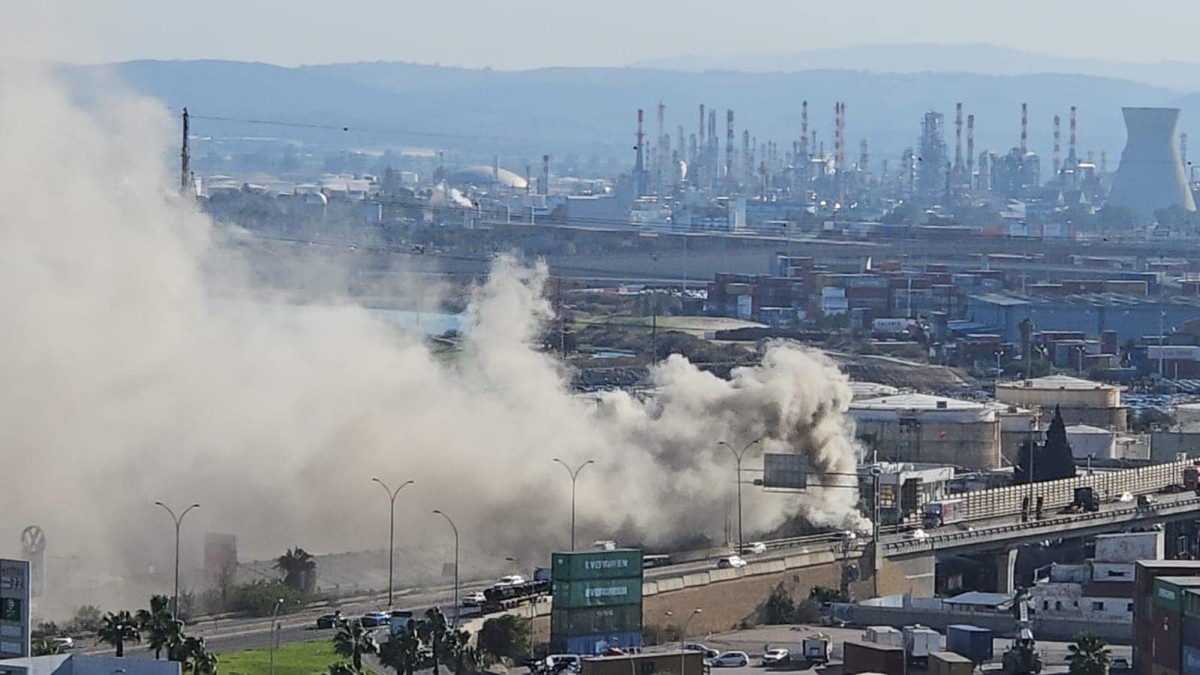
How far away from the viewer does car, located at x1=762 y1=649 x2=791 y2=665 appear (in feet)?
124

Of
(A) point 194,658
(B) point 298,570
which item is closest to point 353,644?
(A) point 194,658

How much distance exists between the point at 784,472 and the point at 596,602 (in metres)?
13.0

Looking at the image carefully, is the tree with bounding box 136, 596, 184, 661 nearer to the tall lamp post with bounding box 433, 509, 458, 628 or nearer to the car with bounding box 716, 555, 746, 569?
the tall lamp post with bounding box 433, 509, 458, 628

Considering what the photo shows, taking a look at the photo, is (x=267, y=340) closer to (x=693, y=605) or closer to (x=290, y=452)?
(x=290, y=452)

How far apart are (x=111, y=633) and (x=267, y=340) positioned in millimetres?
22693

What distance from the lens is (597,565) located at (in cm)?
3794

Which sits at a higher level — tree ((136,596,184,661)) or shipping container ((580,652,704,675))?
tree ((136,596,184,661))

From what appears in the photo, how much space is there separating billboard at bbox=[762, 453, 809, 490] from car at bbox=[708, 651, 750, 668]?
1258 cm

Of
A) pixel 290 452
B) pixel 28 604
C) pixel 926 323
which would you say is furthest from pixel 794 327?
pixel 28 604

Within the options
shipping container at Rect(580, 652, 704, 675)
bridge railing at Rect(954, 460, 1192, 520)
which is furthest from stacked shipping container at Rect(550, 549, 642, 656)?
bridge railing at Rect(954, 460, 1192, 520)

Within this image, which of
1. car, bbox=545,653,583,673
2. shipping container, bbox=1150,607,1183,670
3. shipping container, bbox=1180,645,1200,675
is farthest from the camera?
car, bbox=545,653,583,673

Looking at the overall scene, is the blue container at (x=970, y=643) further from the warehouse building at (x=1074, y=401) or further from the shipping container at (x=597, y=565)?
the warehouse building at (x=1074, y=401)

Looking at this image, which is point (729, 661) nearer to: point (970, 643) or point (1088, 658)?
point (970, 643)

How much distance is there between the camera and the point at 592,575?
37.8 meters
